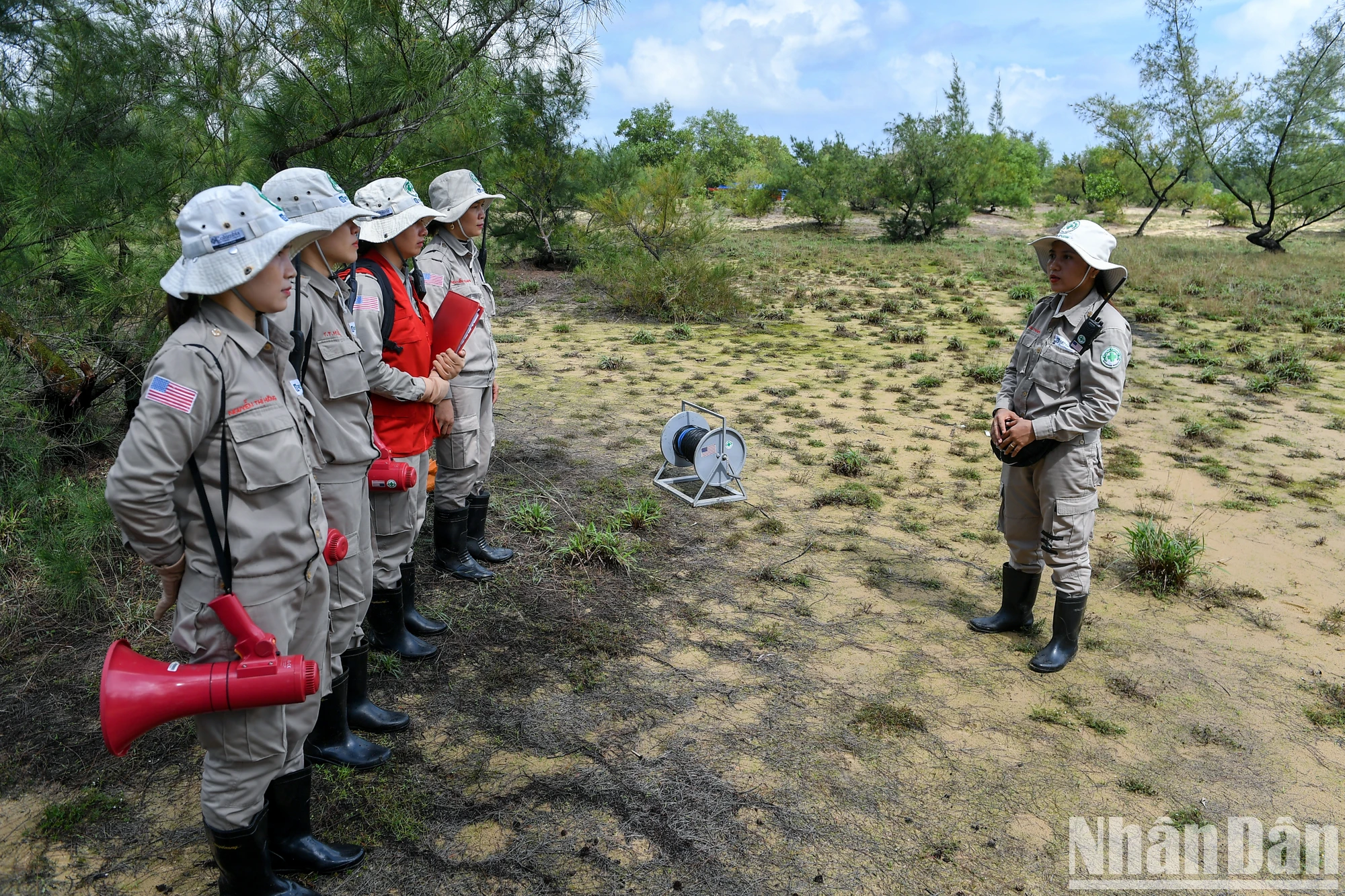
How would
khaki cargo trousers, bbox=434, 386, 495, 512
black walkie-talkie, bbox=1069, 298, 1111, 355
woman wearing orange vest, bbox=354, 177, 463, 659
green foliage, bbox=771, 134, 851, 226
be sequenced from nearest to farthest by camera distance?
1. woman wearing orange vest, bbox=354, 177, 463, 659
2. black walkie-talkie, bbox=1069, 298, 1111, 355
3. khaki cargo trousers, bbox=434, 386, 495, 512
4. green foliage, bbox=771, 134, 851, 226

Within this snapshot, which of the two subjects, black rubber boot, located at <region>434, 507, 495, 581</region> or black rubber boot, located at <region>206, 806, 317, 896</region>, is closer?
black rubber boot, located at <region>206, 806, 317, 896</region>

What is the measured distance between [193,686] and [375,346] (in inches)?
60.5

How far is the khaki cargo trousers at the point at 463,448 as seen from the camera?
4.19 meters

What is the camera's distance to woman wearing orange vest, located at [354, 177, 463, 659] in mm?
3334

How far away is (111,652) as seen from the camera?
207 cm

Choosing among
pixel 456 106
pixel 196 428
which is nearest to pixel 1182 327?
pixel 456 106

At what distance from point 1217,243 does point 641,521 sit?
83.1 ft

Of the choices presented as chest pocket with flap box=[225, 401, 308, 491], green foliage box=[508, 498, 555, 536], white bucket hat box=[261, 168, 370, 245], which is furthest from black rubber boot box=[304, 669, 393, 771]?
green foliage box=[508, 498, 555, 536]

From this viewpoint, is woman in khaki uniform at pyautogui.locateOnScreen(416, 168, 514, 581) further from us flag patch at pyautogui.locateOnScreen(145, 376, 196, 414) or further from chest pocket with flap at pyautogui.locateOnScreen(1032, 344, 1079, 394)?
chest pocket with flap at pyautogui.locateOnScreen(1032, 344, 1079, 394)

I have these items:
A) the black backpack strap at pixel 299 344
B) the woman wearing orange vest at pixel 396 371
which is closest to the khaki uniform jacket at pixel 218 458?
the black backpack strap at pixel 299 344

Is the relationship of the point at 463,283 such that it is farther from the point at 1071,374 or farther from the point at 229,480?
the point at 1071,374

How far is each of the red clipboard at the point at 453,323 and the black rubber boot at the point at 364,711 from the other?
1.31 meters

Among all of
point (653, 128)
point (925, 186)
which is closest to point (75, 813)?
point (925, 186)

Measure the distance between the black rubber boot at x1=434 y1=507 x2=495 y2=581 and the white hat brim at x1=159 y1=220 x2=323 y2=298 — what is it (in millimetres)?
2481
